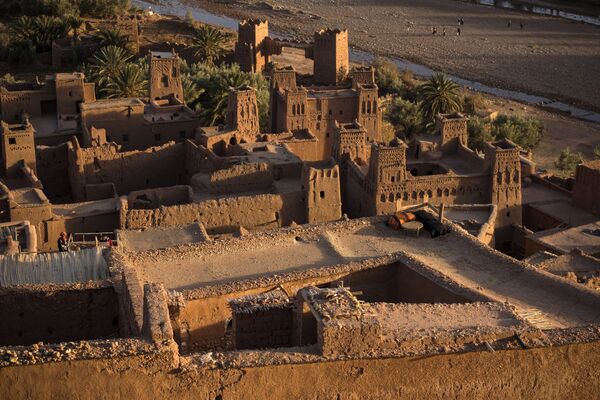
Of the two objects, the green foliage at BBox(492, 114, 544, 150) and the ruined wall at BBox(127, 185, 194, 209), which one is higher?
the ruined wall at BBox(127, 185, 194, 209)

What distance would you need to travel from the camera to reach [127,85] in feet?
133

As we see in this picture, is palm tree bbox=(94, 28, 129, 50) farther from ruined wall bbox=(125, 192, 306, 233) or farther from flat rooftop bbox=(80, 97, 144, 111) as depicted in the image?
ruined wall bbox=(125, 192, 306, 233)

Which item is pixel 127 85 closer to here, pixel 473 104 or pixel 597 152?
pixel 473 104

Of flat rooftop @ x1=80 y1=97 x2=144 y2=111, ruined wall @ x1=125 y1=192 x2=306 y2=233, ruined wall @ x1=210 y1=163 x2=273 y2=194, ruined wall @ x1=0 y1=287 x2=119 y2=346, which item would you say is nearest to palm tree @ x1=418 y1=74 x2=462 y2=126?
flat rooftop @ x1=80 y1=97 x2=144 y2=111

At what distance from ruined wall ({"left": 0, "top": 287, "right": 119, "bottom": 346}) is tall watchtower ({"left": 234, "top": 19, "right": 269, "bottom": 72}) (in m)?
34.2

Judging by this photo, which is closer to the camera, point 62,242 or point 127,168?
point 62,242

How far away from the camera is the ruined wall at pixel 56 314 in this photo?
50.8 feet

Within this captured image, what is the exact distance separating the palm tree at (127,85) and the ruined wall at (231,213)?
49.7ft

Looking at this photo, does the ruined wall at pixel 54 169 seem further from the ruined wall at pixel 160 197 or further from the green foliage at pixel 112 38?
the green foliage at pixel 112 38

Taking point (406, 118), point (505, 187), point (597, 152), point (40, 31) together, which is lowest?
point (597, 152)

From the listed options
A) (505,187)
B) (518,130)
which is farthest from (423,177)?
(518,130)

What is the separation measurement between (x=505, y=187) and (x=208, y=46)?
26698 mm

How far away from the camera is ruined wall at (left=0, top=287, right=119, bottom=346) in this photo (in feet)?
50.8

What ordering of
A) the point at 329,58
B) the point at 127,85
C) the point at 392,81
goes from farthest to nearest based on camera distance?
the point at 392,81 < the point at 329,58 < the point at 127,85
